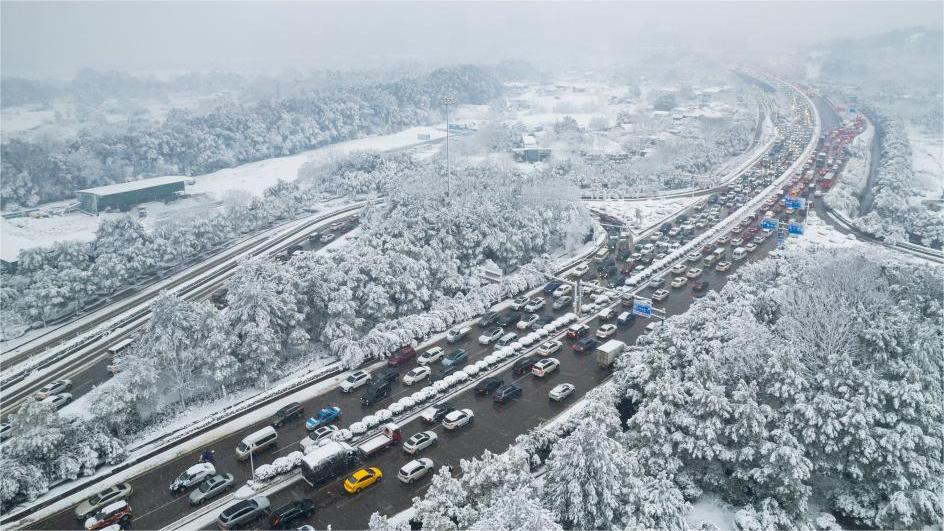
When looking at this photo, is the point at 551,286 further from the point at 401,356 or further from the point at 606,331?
the point at 401,356

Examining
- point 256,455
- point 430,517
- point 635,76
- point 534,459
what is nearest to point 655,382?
point 534,459

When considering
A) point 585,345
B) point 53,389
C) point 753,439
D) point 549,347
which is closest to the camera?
point 753,439

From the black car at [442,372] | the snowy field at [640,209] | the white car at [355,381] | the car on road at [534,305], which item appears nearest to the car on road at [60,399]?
the white car at [355,381]

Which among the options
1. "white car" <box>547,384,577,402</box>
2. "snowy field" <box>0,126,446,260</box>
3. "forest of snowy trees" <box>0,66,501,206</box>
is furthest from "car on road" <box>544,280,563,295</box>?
"forest of snowy trees" <box>0,66,501,206</box>

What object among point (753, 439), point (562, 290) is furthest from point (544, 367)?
point (753, 439)

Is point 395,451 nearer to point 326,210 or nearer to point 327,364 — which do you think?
point 327,364

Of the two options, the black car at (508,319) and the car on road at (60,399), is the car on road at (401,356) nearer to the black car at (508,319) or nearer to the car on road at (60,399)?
the black car at (508,319)

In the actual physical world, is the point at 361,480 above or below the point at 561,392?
above
